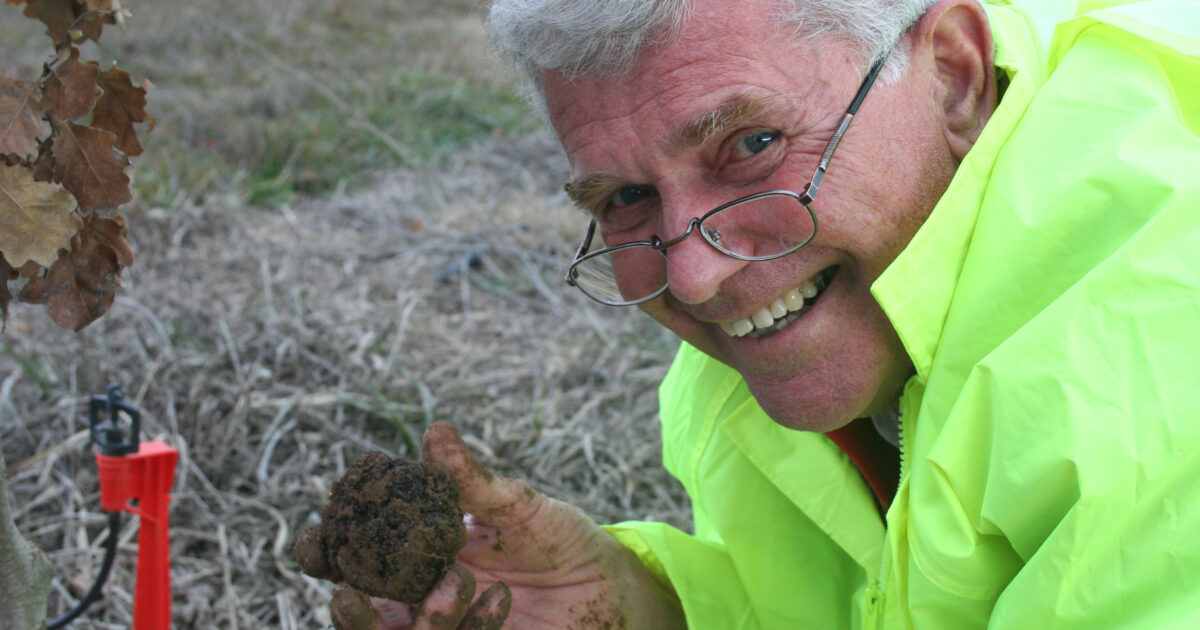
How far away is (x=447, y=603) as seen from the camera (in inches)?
58.9

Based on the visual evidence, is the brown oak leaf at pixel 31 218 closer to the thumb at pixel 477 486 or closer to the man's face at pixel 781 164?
the thumb at pixel 477 486

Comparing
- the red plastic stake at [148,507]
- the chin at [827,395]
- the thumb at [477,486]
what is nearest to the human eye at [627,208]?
the chin at [827,395]

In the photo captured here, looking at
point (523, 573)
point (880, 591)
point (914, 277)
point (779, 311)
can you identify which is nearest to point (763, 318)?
point (779, 311)

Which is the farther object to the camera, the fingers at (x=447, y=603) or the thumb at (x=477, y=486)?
the thumb at (x=477, y=486)

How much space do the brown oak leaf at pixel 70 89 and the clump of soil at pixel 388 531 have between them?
71 cm

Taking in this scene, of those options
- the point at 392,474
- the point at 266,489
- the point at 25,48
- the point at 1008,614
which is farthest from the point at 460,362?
the point at 25,48

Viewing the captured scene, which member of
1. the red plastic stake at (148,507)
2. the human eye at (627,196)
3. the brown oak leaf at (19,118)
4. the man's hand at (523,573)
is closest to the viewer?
the brown oak leaf at (19,118)

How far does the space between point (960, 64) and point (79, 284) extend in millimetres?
1516

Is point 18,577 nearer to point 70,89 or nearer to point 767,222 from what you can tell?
point 70,89

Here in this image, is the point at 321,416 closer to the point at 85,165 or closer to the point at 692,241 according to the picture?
the point at 85,165

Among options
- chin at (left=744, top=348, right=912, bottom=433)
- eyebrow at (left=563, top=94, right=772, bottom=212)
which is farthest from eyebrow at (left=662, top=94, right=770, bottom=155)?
chin at (left=744, top=348, right=912, bottom=433)

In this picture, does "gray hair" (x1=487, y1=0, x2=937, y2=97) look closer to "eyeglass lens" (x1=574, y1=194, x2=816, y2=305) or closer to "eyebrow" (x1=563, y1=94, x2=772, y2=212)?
"eyebrow" (x1=563, y1=94, x2=772, y2=212)

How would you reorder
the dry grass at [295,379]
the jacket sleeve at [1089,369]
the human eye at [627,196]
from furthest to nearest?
the dry grass at [295,379] → the human eye at [627,196] → the jacket sleeve at [1089,369]

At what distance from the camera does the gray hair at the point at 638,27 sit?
144 centimetres
